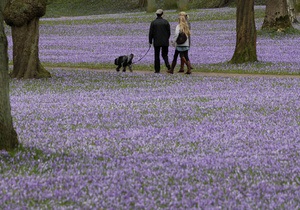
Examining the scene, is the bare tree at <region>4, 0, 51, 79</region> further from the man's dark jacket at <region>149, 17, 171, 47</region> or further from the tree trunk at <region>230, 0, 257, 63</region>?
the tree trunk at <region>230, 0, 257, 63</region>

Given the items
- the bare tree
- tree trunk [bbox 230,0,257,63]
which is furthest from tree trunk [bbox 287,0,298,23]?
the bare tree

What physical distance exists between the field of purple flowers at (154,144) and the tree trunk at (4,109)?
244mm

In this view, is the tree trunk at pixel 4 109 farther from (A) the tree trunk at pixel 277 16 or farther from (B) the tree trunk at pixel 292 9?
(B) the tree trunk at pixel 292 9

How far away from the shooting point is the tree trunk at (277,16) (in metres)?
39.9

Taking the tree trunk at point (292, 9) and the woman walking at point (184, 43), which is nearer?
the woman walking at point (184, 43)

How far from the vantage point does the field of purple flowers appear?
8.15 m

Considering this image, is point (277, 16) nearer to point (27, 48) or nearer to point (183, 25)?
point (183, 25)

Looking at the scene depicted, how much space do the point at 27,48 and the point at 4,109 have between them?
1367 centimetres

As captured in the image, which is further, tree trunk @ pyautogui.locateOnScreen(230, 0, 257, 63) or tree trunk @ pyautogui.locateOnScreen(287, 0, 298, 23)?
tree trunk @ pyautogui.locateOnScreen(287, 0, 298, 23)

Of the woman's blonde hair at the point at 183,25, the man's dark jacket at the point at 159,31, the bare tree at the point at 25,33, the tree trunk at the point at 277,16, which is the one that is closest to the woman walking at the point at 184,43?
the woman's blonde hair at the point at 183,25

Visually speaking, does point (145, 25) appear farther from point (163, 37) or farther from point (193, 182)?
point (193, 182)

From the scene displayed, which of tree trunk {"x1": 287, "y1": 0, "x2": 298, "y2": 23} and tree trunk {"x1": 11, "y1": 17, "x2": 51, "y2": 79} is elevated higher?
tree trunk {"x1": 11, "y1": 17, "x2": 51, "y2": 79}

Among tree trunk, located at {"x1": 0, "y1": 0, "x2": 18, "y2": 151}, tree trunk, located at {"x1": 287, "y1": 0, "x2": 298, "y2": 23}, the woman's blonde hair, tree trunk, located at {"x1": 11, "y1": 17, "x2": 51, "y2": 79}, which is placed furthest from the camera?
tree trunk, located at {"x1": 287, "y1": 0, "x2": 298, "y2": 23}

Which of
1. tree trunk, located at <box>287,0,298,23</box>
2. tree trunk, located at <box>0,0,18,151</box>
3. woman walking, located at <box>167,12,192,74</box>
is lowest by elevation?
tree trunk, located at <box>287,0,298,23</box>
